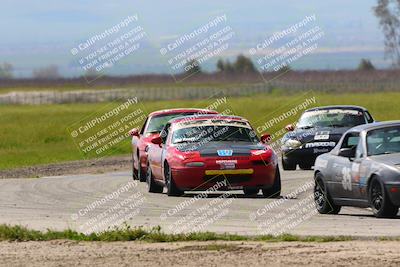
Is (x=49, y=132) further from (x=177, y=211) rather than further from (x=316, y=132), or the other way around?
(x=177, y=211)

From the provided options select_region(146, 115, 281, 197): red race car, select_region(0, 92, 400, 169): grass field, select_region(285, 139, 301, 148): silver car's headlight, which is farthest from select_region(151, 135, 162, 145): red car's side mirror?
select_region(0, 92, 400, 169): grass field

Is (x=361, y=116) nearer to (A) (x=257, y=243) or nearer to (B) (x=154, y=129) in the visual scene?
(B) (x=154, y=129)

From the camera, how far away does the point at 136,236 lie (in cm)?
1534

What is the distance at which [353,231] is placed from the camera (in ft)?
51.7

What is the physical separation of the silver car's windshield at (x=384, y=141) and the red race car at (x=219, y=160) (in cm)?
382

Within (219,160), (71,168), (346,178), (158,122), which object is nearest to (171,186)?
(219,160)

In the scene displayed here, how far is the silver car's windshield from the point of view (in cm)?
1822

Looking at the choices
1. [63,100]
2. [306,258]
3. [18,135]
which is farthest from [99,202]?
[63,100]

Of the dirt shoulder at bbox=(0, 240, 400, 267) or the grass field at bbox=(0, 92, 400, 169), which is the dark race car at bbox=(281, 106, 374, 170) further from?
the dirt shoulder at bbox=(0, 240, 400, 267)

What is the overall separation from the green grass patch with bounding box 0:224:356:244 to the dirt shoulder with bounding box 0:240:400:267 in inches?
11.0

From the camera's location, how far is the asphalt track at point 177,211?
16.7m

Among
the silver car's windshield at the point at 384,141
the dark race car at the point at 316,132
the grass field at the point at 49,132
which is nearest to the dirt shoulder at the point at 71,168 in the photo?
the grass field at the point at 49,132

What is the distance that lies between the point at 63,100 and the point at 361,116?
86.3 meters

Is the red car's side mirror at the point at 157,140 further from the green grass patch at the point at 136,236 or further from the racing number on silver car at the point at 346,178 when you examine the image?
the green grass patch at the point at 136,236
